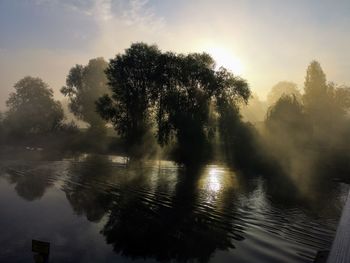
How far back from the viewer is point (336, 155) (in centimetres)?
7125

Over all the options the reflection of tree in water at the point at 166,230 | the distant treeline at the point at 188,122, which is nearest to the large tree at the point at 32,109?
the distant treeline at the point at 188,122

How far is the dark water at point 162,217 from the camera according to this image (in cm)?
1748

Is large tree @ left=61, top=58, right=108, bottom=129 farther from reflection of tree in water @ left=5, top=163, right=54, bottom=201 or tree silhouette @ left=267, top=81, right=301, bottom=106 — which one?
tree silhouette @ left=267, top=81, right=301, bottom=106

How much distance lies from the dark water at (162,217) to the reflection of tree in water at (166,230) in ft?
0.19

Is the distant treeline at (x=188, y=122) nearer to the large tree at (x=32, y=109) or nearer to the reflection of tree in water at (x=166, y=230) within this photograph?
the large tree at (x=32, y=109)

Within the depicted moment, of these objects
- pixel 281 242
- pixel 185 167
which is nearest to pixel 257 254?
pixel 281 242

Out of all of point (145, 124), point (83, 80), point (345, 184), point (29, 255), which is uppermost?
point (83, 80)

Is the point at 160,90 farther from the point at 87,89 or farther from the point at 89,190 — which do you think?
the point at 89,190

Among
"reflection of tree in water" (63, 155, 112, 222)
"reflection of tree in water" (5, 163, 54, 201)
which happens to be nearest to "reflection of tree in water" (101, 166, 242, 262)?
"reflection of tree in water" (63, 155, 112, 222)

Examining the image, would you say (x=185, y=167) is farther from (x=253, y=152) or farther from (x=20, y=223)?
(x=20, y=223)

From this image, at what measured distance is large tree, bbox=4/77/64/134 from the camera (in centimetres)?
8919

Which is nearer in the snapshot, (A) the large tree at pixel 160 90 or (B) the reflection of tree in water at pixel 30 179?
(B) the reflection of tree in water at pixel 30 179

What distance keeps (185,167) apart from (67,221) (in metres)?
31.7

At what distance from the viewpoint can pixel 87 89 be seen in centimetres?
10012
